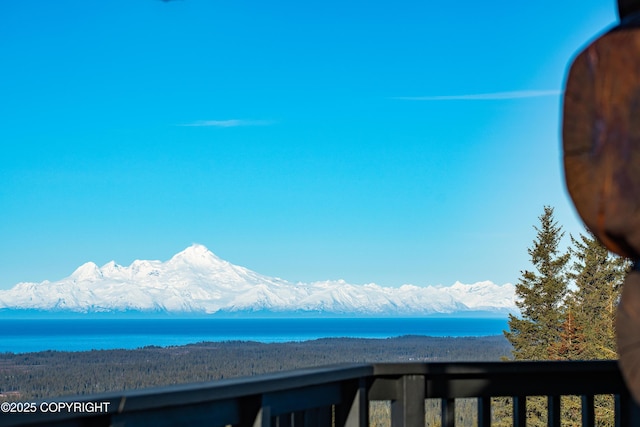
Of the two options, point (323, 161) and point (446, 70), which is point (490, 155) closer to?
point (446, 70)

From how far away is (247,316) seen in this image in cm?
12419

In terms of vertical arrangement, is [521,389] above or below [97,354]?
above

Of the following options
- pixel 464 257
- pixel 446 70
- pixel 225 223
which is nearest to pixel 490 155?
pixel 446 70

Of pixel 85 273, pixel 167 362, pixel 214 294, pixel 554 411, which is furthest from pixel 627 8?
pixel 85 273

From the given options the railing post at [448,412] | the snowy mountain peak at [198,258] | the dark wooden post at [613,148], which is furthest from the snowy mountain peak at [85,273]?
the dark wooden post at [613,148]

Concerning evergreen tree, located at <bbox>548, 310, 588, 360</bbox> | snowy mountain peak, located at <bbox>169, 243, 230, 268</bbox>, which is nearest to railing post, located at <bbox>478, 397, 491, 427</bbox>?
evergreen tree, located at <bbox>548, 310, 588, 360</bbox>

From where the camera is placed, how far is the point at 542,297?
29109 millimetres

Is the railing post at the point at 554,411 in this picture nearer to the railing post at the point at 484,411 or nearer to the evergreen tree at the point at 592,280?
the railing post at the point at 484,411

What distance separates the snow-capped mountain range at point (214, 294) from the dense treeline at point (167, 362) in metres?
68.4

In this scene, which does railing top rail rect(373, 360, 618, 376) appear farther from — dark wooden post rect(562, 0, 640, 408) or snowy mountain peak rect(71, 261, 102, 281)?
snowy mountain peak rect(71, 261, 102, 281)

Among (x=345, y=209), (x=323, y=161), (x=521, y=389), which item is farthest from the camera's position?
(x=345, y=209)

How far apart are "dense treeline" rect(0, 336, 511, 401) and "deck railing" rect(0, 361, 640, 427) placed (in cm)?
1980

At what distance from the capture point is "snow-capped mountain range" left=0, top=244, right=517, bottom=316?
10825 centimetres

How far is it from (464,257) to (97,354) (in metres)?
57.4
